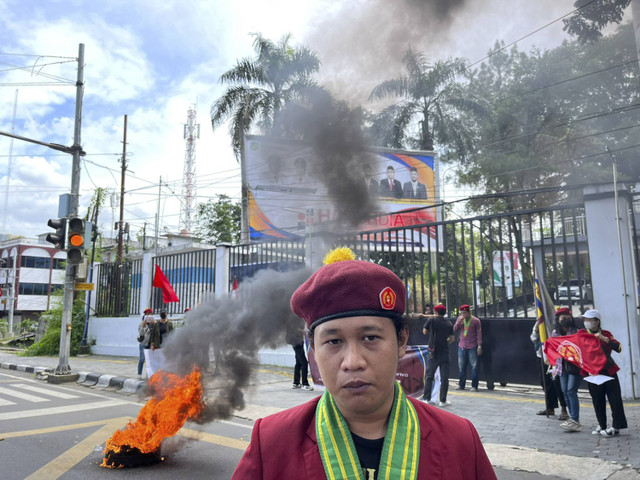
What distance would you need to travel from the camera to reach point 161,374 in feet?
16.2

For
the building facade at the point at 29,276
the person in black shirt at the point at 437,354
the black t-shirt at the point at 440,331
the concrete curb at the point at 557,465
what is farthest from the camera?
the building facade at the point at 29,276

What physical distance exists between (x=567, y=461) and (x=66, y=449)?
5341mm

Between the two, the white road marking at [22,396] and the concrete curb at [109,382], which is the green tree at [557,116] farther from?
the white road marking at [22,396]

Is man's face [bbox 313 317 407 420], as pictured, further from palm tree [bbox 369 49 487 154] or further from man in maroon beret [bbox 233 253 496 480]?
palm tree [bbox 369 49 487 154]

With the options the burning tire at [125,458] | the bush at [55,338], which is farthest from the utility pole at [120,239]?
the burning tire at [125,458]

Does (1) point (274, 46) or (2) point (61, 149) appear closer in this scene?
(2) point (61, 149)

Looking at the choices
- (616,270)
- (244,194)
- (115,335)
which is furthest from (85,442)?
(244,194)

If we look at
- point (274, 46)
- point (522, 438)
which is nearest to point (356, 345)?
point (522, 438)

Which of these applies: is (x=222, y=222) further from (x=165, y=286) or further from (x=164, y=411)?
(x=164, y=411)

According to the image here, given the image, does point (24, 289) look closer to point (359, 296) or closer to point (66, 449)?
point (66, 449)

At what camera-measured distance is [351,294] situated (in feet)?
4.52

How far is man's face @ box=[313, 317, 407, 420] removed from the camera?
131cm

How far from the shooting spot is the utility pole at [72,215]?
37.2 feet

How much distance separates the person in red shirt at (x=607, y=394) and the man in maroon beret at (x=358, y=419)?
549 centimetres
